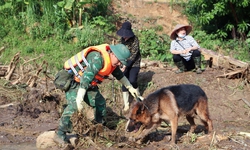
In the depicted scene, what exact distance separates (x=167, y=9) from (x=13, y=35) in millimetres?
5708

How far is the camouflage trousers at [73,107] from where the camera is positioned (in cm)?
703

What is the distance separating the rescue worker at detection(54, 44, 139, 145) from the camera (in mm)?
6754

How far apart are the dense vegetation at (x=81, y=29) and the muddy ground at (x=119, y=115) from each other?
91.2 inches

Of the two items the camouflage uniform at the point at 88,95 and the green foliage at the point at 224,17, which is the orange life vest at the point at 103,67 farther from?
the green foliage at the point at 224,17

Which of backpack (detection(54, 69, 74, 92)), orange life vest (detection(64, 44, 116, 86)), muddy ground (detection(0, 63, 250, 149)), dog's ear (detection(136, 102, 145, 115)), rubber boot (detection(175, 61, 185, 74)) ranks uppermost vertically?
orange life vest (detection(64, 44, 116, 86))

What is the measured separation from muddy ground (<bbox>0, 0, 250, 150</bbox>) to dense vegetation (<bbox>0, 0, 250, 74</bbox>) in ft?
7.60

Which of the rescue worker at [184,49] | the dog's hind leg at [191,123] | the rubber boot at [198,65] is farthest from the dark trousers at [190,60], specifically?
the dog's hind leg at [191,123]

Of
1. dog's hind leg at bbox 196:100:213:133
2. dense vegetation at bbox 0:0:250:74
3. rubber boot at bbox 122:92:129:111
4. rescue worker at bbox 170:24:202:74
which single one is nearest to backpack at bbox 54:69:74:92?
dog's hind leg at bbox 196:100:213:133

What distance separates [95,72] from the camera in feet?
22.3

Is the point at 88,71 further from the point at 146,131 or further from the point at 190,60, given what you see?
the point at 190,60

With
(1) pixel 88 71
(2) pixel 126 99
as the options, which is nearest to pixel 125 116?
(2) pixel 126 99

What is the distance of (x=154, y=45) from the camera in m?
13.5

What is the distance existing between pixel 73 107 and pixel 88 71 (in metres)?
0.71

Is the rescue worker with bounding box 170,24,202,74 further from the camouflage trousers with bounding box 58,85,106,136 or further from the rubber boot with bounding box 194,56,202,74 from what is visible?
the camouflage trousers with bounding box 58,85,106,136
